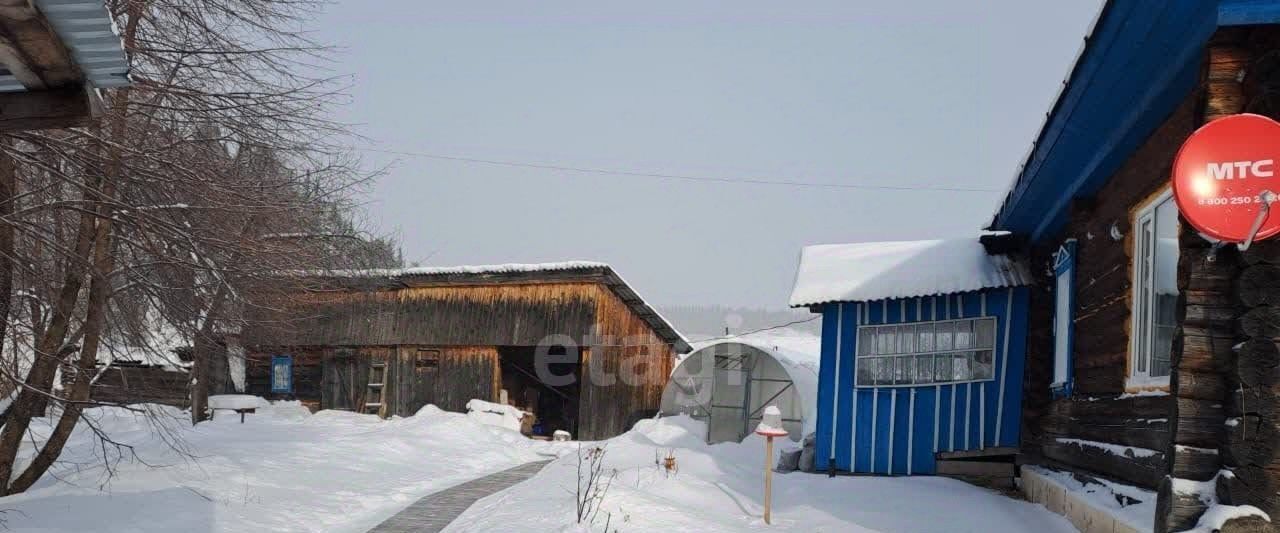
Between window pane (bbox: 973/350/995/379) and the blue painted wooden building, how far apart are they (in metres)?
0.01

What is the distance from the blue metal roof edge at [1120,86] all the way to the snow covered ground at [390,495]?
11.3 feet

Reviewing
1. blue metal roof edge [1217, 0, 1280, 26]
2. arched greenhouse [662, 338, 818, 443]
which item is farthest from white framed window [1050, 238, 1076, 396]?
arched greenhouse [662, 338, 818, 443]

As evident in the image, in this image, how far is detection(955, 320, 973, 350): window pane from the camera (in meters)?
13.1

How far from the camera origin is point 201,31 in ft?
31.9

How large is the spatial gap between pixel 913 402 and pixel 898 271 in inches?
72.7

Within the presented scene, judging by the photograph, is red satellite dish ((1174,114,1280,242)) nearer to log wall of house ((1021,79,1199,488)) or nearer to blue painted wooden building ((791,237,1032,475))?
log wall of house ((1021,79,1199,488))

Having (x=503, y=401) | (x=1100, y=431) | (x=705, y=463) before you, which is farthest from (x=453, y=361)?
(x=1100, y=431)

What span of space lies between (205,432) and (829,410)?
36.5 feet

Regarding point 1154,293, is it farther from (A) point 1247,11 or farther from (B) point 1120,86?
(A) point 1247,11

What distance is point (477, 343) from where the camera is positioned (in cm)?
2642

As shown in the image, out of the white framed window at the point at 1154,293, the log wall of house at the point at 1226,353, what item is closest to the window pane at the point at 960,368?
the white framed window at the point at 1154,293

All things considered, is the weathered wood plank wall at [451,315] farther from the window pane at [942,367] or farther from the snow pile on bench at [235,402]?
the window pane at [942,367]

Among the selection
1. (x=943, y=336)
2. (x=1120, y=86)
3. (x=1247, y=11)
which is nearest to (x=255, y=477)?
(x=943, y=336)

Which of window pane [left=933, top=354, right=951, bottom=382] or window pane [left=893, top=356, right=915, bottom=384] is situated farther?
window pane [left=893, top=356, right=915, bottom=384]
